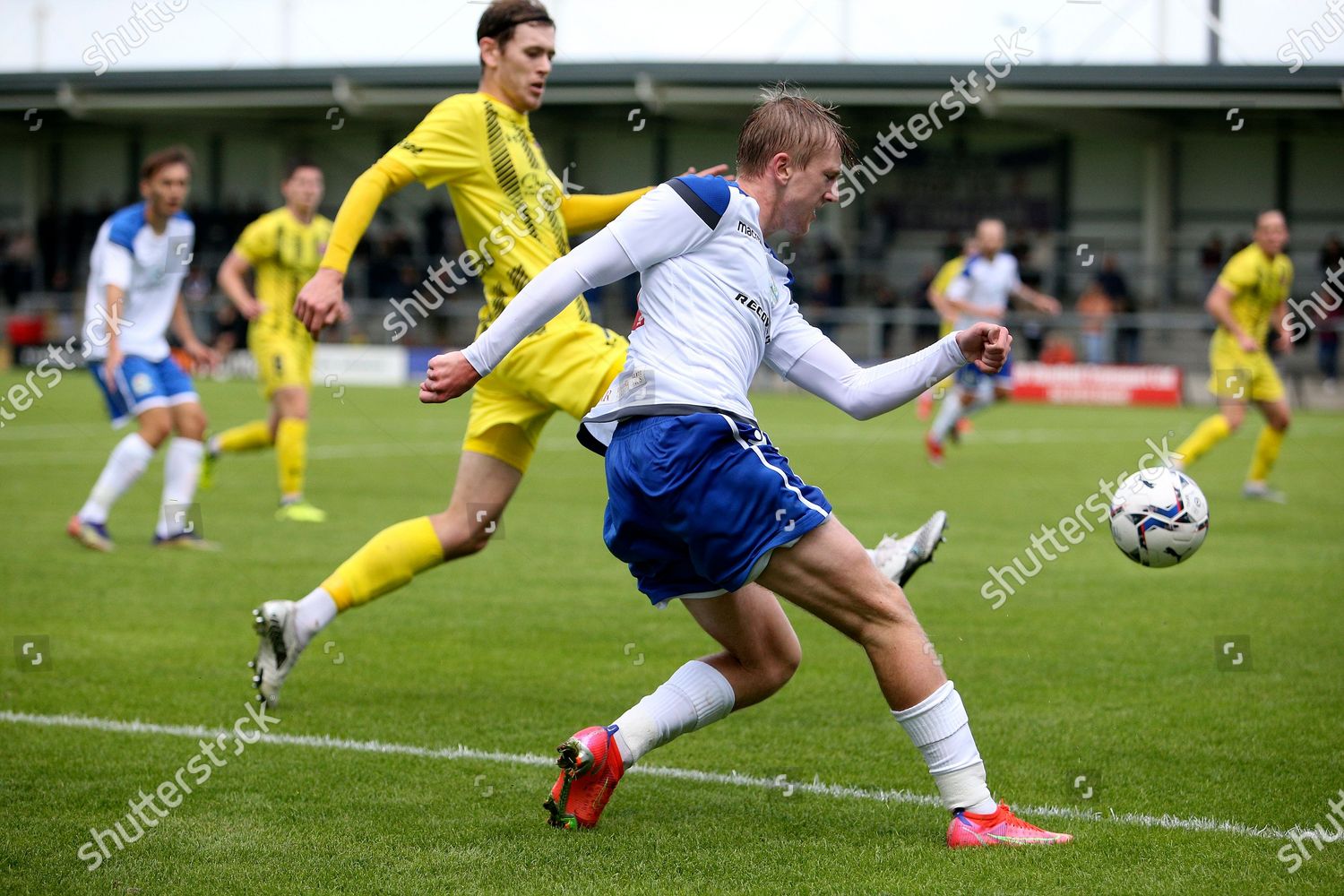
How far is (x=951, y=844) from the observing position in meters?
4.11

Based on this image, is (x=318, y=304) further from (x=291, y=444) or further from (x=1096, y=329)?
(x=1096, y=329)

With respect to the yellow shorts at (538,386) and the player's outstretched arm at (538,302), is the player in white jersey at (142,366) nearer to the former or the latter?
the yellow shorts at (538,386)

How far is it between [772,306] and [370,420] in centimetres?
1779

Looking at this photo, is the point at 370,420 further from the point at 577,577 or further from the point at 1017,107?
the point at 1017,107

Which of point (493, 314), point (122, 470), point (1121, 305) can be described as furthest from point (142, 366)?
point (1121, 305)

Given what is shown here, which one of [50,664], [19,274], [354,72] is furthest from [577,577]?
[19,274]

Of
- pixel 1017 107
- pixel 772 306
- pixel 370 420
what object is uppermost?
pixel 1017 107

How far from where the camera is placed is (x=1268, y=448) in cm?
1319

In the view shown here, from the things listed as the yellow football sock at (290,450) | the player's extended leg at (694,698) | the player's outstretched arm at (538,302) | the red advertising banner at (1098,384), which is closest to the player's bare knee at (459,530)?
the player's extended leg at (694,698)

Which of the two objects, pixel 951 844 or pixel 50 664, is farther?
pixel 50 664

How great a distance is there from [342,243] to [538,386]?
2.87 feet

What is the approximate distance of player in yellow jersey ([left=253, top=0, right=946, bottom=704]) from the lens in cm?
561

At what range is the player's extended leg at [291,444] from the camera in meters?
11.5

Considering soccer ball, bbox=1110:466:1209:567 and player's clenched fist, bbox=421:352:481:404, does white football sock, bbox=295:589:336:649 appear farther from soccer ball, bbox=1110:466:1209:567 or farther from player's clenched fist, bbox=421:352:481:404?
soccer ball, bbox=1110:466:1209:567
